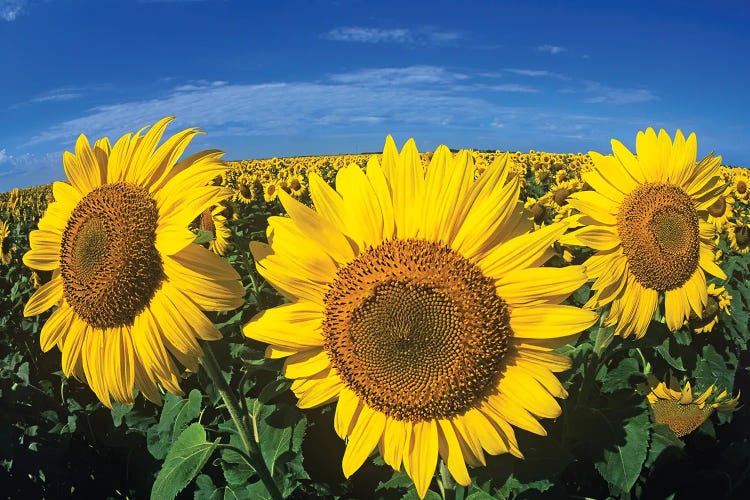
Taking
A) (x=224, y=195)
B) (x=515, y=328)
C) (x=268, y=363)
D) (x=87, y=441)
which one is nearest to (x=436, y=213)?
(x=515, y=328)

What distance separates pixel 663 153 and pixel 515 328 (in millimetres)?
2213

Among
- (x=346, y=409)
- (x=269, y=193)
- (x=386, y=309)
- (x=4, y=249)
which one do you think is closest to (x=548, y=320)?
(x=386, y=309)

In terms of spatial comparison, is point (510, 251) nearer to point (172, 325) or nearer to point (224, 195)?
point (224, 195)

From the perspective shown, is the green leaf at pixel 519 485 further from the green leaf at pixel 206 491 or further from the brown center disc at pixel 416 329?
the green leaf at pixel 206 491

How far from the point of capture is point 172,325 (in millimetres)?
2074

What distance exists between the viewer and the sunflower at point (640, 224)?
3320mm

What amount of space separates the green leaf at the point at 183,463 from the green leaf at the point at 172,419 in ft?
1.69

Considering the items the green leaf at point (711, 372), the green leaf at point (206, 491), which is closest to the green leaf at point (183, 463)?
the green leaf at point (206, 491)

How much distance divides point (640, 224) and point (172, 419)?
3.14 m

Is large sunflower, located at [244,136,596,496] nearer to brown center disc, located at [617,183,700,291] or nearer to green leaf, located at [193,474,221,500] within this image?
green leaf, located at [193,474,221,500]

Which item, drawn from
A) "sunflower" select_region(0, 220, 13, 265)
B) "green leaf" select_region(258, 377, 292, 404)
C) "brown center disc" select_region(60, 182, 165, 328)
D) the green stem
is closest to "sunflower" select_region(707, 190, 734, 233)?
"green leaf" select_region(258, 377, 292, 404)

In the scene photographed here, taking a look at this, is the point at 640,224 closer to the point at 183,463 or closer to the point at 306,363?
the point at 306,363

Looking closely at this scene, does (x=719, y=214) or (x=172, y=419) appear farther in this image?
(x=719, y=214)

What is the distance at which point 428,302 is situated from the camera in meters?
1.86
